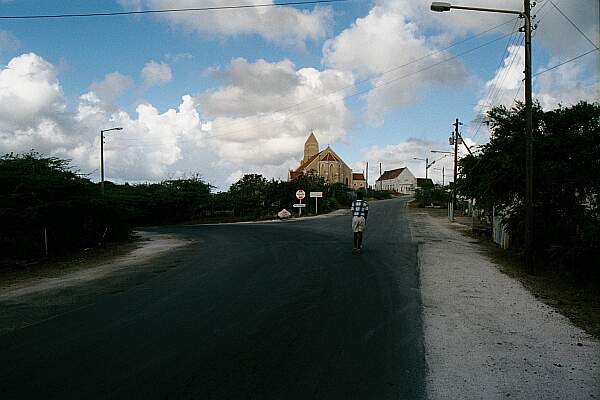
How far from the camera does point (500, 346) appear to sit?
567cm

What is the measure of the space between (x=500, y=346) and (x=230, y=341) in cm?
337

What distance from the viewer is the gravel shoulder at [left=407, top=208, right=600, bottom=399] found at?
442cm

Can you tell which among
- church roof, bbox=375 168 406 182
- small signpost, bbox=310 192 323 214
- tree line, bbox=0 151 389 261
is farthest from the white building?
tree line, bbox=0 151 389 261

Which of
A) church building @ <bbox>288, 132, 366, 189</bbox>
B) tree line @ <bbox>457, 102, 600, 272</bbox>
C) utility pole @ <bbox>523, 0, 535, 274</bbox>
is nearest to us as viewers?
utility pole @ <bbox>523, 0, 535, 274</bbox>

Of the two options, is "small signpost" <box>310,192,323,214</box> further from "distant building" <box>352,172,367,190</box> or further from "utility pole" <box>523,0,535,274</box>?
"distant building" <box>352,172,367,190</box>

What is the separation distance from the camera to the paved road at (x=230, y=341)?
4.39m

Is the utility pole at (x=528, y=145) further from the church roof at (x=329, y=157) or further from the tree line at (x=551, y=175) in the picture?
the church roof at (x=329, y=157)

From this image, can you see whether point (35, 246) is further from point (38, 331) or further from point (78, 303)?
point (38, 331)

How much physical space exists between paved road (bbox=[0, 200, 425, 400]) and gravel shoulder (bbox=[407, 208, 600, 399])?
11.8 inches

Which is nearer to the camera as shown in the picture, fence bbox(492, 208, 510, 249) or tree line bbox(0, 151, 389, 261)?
tree line bbox(0, 151, 389, 261)

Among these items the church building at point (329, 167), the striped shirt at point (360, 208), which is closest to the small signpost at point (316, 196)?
the striped shirt at point (360, 208)

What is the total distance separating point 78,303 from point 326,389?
5681 millimetres

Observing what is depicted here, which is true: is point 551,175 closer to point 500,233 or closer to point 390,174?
point 500,233

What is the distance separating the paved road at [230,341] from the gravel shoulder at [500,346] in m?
0.30
